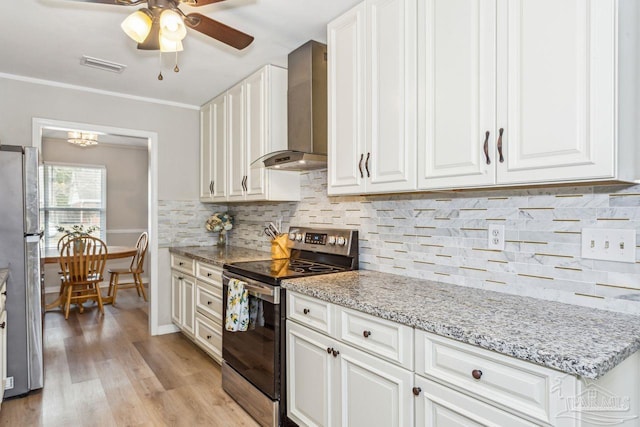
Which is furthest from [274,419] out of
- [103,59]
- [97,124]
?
[97,124]

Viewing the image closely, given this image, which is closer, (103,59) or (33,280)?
(33,280)

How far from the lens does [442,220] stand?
1.99m

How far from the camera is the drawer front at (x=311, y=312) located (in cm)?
178

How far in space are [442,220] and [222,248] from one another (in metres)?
2.54

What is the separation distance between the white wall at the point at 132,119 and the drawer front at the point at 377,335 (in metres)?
2.78

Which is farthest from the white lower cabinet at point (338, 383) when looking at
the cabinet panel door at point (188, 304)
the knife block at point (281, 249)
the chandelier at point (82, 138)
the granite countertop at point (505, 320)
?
the chandelier at point (82, 138)

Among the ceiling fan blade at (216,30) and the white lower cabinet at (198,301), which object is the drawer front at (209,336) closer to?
the white lower cabinet at (198,301)

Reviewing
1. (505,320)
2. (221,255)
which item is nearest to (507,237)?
(505,320)

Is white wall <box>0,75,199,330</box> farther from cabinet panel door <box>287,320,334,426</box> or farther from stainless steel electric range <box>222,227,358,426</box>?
cabinet panel door <box>287,320,334,426</box>

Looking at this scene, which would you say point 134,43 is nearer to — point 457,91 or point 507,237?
point 457,91

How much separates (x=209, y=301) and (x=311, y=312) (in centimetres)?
141

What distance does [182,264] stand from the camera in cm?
359

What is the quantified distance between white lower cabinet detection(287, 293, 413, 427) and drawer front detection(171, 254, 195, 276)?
5.40 feet

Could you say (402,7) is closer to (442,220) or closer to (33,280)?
(442,220)
